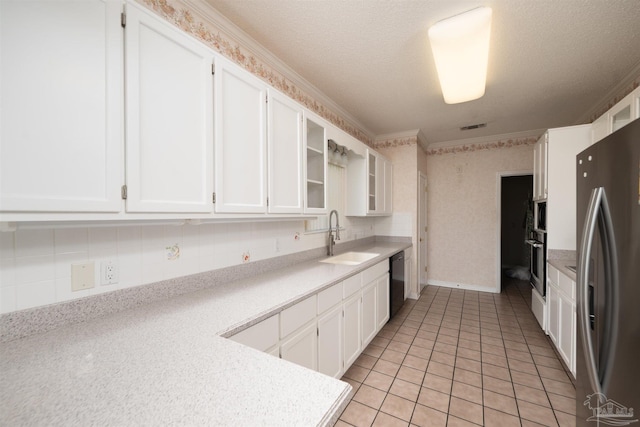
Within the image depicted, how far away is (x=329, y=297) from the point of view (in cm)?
183

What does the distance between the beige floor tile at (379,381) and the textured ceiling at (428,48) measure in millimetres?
2603

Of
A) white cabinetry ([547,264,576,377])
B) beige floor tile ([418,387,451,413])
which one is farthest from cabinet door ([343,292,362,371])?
white cabinetry ([547,264,576,377])

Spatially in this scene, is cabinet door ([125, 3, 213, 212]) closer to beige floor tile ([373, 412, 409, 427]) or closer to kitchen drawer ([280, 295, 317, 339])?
kitchen drawer ([280, 295, 317, 339])

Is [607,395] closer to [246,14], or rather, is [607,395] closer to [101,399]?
[101,399]

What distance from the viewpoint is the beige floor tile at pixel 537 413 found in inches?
65.8

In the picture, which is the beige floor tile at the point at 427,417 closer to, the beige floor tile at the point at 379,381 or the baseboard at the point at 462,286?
the beige floor tile at the point at 379,381

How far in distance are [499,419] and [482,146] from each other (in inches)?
158

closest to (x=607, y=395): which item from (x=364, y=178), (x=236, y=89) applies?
(x=236, y=89)

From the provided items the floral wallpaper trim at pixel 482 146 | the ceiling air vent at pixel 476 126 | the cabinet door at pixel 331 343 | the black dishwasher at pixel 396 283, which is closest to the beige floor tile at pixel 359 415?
the cabinet door at pixel 331 343

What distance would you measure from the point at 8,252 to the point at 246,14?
68.1 inches

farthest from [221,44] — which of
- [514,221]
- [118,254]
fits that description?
[514,221]

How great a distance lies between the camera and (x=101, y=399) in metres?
0.67

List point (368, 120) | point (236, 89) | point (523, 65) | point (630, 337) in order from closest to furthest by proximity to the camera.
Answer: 1. point (630, 337)
2. point (236, 89)
3. point (523, 65)
4. point (368, 120)

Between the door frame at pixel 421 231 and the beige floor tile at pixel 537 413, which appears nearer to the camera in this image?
the beige floor tile at pixel 537 413
